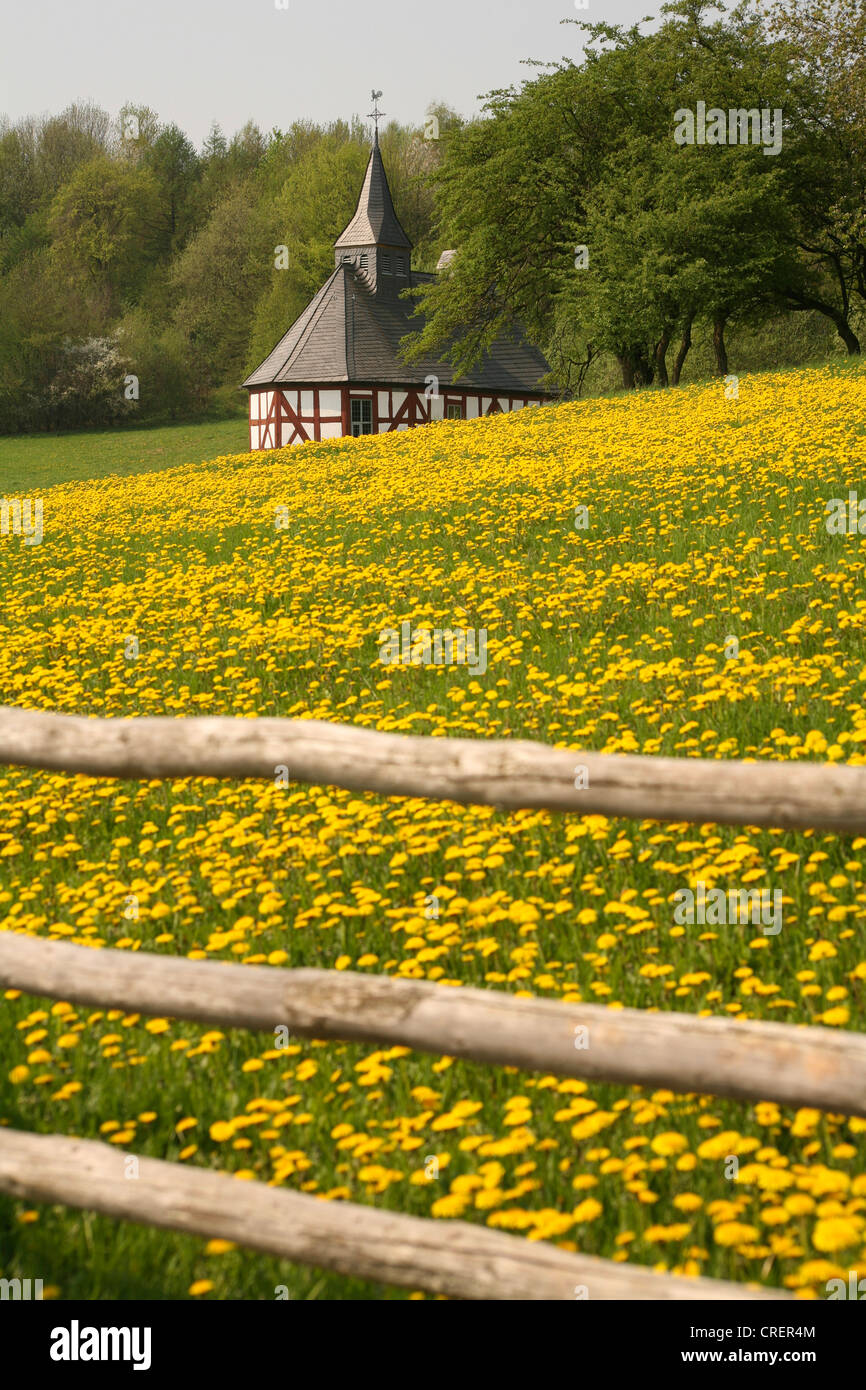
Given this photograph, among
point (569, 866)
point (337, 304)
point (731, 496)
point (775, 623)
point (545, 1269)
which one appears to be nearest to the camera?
point (545, 1269)

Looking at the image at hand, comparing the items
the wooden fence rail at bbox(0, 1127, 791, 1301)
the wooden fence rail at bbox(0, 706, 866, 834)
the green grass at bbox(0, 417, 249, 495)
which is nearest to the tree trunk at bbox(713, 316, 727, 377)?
the green grass at bbox(0, 417, 249, 495)

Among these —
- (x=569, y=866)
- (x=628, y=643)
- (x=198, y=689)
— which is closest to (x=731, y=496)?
(x=628, y=643)

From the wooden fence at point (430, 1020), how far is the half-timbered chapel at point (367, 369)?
4377 centimetres

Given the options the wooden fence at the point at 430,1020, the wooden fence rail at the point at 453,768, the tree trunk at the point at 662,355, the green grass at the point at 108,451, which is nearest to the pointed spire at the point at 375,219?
the green grass at the point at 108,451

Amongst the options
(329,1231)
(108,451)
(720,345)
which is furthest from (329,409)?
(329,1231)

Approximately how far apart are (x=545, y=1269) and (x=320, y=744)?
4.84ft

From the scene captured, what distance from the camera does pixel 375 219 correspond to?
5003cm

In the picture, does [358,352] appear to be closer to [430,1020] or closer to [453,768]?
[453,768]

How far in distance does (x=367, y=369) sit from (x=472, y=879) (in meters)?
42.9

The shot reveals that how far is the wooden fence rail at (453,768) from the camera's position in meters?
2.86

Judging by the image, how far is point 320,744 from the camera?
10.7 feet

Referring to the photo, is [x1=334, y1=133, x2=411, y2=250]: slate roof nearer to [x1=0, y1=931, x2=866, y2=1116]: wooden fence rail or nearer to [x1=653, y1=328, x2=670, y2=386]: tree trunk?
[x1=653, y1=328, x2=670, y2=386]: tree trunk

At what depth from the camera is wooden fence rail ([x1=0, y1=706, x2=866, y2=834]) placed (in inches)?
113
